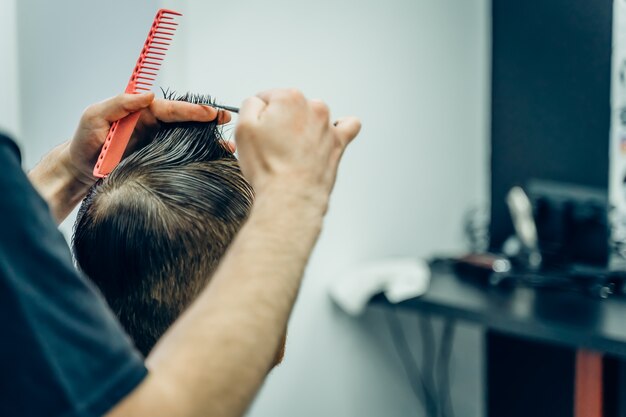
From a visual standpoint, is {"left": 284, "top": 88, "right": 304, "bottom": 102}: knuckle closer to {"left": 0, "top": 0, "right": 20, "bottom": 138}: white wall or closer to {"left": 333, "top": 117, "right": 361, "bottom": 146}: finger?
{"left": 333, "top": 117, "right": 361, "bottom": 146}: finger

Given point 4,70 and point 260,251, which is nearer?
point 260,251

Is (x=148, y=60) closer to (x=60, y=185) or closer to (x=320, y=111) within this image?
(x=60, y=185)

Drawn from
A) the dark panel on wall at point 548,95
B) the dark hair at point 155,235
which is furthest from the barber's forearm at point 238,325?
the dark panel on wall at point 548,95

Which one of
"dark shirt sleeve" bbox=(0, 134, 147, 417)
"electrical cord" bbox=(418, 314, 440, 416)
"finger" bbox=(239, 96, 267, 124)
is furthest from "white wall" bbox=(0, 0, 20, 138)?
"electrical cord" bbox=(418, 314, 440, 416)

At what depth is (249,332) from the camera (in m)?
0.65

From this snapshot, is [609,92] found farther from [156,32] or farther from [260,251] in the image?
[260,251]

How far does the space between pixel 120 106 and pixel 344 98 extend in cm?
146

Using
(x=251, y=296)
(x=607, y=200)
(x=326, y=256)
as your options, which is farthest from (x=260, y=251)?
(x=607, y=200)

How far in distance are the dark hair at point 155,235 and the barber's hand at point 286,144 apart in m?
0.22

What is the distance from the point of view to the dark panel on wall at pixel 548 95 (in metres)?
2.57

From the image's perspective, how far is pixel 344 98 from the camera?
243 centimetres

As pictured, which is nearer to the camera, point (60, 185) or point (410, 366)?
point (60, 185)

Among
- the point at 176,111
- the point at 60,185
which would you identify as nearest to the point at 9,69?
the point at 60,185

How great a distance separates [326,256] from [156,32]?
1.50m
